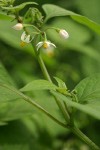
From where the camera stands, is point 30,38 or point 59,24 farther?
point 59,24

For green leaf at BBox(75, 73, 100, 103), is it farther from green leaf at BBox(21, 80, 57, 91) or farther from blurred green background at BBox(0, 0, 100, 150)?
blurred green background at BBox(0, 0, 100, 150)

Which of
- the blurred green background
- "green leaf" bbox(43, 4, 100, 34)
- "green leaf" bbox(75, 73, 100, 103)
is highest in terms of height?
"green leaf" bbox(43, 4, 100, 34)

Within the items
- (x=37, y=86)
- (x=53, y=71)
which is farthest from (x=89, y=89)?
(x=53, y=71)

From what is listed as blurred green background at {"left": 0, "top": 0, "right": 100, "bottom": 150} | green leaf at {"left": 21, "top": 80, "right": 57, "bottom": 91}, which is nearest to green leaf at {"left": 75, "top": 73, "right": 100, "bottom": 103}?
green leaf at {"left": 21, "top": 80, "right": 57, "bottom": 91}

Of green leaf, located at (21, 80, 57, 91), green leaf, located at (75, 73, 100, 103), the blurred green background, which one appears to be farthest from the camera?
the blurred green background

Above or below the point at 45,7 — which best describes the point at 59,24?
below

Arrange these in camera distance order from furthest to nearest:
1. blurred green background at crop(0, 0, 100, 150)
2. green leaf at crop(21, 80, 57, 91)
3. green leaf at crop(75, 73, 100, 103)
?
blurred green background at crop(0, 0, 100, 150) < green leaf at crop(75, 73, 100, 103) < green leaf at crop(21, 80, 57, 91)

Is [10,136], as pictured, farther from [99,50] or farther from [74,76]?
[99,50]

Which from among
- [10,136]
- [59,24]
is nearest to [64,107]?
[10,136]

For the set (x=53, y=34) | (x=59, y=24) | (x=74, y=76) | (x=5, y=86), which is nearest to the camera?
(x=5, y=86)
